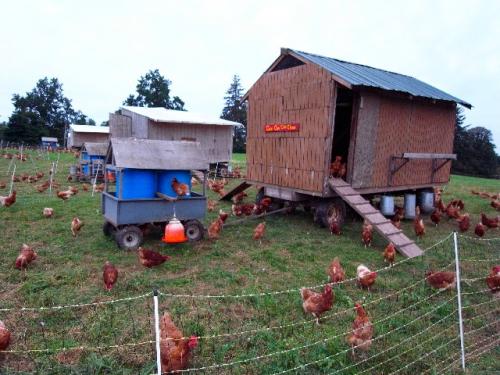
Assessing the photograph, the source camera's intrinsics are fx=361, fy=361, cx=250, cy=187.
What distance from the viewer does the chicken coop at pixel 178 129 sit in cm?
2070

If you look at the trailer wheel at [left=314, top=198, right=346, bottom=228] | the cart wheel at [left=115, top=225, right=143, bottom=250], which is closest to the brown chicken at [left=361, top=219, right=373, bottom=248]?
the trailer wheel at [left=314, top=198, right=346, bottom=228]

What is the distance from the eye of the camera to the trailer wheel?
9.28m

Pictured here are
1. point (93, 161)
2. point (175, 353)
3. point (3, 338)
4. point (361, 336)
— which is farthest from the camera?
point (93, 161)

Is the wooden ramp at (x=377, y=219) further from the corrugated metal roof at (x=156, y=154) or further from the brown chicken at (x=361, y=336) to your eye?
the brown chicken at (x=361, y=336)

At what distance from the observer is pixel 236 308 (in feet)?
15.6

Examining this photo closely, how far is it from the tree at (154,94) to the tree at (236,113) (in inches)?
342

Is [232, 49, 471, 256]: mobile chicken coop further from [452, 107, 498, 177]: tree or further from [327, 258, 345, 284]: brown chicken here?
[452, 107, 498, 177]: tree

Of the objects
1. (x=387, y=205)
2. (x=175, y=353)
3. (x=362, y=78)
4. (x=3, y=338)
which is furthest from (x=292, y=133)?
(x=3, y=338)

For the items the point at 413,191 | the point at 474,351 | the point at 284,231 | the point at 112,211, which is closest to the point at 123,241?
the point at 112,211

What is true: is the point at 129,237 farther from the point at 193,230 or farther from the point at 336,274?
the point at 336,274

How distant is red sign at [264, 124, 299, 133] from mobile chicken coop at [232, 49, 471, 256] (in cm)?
3

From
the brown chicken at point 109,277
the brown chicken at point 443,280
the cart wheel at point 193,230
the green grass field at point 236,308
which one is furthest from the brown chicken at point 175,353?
the cart wheel at point 193,230

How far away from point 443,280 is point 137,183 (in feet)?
18.4

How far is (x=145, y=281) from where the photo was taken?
18.0 feet
